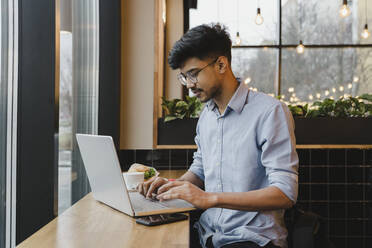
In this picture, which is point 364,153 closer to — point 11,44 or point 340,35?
point 340,35

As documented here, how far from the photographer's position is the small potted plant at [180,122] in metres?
2.99

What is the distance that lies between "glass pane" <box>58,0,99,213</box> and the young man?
761mm

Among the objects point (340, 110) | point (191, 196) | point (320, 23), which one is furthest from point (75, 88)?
point (320, 23)

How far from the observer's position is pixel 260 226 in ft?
4.86

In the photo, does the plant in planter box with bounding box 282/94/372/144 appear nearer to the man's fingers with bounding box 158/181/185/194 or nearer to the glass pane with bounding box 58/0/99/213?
the glass pane with bounding box 58/0/99/213

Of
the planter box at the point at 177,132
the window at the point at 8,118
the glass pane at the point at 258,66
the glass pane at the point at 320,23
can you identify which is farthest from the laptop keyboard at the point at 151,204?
the glass pane at the point at 320,23

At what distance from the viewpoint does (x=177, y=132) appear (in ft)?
9.91

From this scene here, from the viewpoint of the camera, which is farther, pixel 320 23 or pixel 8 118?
pixel 320 23

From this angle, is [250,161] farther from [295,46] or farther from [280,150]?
[295,46]

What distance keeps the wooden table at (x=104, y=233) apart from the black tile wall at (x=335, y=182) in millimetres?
1612

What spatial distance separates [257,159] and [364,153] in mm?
1980

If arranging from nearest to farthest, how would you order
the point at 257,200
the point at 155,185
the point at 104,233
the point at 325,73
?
the point at 104,233, the point at 257,200, the point at 155,185, the point at 325,73

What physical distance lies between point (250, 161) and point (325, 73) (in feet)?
12.3

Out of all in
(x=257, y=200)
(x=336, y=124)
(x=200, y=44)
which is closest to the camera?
(x=257, y=200)
